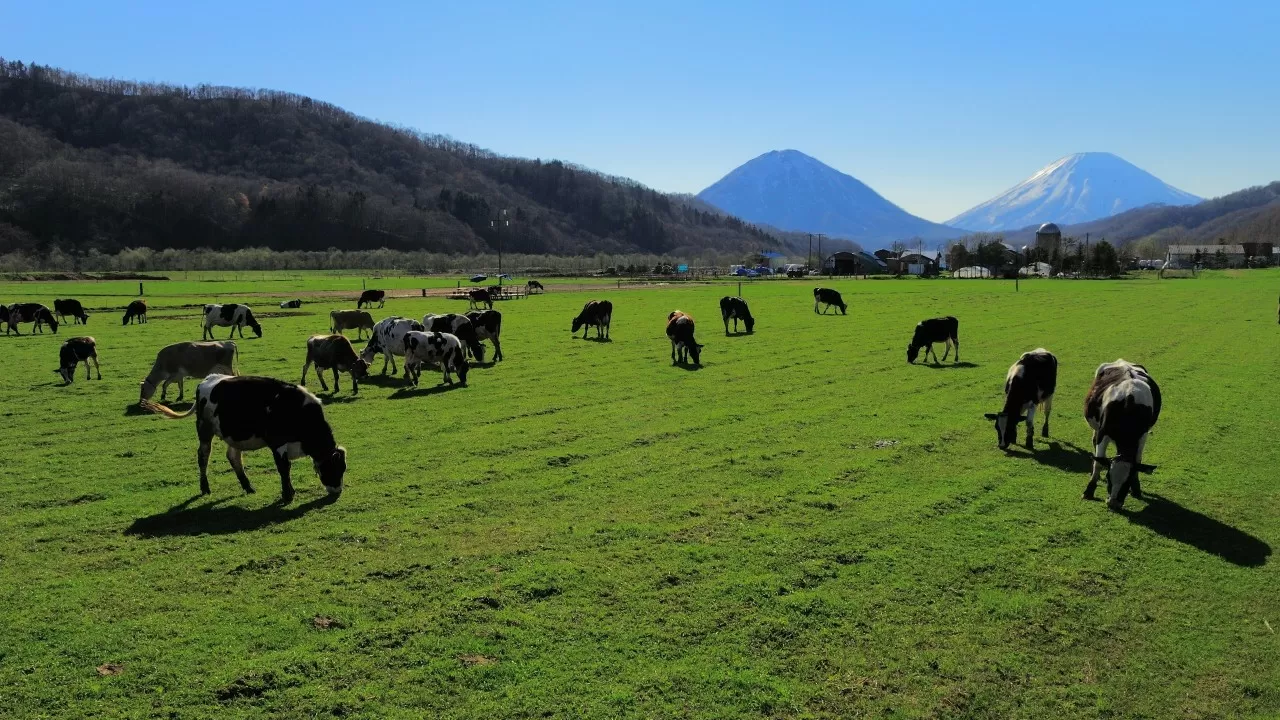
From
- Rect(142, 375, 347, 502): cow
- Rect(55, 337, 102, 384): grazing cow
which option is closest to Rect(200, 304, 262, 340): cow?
Rect(55, 337, 102, 384): grazing cow

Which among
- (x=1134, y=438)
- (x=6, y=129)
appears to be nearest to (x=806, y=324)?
(x=1134, y=438)

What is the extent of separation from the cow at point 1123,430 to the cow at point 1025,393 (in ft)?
7.02

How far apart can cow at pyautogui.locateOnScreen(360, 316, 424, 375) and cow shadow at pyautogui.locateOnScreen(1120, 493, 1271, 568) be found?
18.1 metres

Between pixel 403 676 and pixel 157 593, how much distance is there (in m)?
3.32

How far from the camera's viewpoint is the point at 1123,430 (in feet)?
35.2

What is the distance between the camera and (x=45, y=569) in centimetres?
867

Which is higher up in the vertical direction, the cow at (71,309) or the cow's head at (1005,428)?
the cow at (71,309)

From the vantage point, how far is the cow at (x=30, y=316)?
35.9m

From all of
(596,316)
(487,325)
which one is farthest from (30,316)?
(596,316)

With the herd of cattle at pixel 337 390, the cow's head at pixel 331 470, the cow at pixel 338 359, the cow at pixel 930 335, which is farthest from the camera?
the cow at pixel 930 335

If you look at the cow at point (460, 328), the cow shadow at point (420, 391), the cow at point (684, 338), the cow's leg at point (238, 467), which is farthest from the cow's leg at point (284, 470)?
the cow at point (684, 338)

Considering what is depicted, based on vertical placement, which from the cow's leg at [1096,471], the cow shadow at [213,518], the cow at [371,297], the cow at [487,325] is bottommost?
the cow shadow at [213,518]

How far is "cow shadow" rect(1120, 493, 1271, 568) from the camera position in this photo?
29.9ft

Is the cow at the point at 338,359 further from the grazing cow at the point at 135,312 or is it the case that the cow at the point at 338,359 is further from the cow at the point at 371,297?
the cow at the point at 371,297
